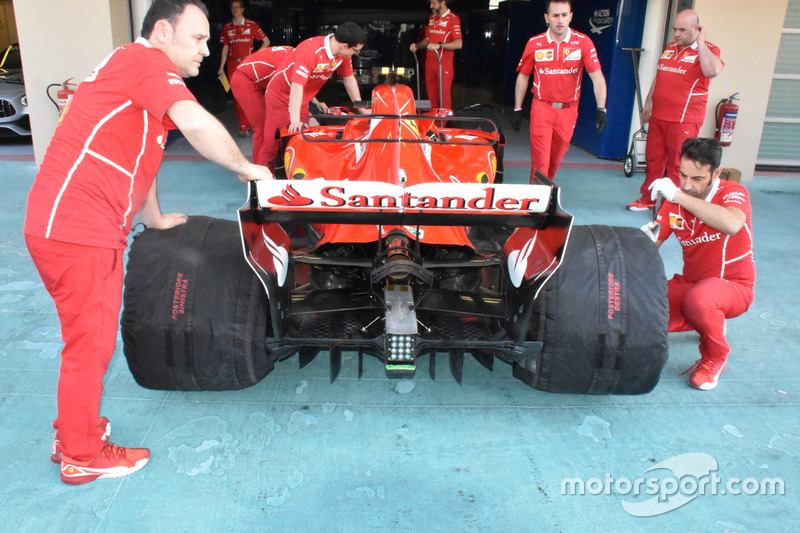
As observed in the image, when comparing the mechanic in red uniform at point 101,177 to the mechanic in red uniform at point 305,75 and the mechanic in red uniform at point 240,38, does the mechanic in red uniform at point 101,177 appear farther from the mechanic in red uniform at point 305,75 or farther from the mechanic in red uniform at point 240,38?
the mechanic in red uniform at point 240,38

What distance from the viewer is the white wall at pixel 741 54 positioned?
7766 millimetres

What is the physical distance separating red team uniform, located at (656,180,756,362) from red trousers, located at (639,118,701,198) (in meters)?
3.09

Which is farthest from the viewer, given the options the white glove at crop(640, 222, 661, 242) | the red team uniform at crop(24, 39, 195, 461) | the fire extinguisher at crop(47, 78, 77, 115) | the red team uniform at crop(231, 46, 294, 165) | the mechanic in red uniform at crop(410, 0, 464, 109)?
the mechanic in red uniform at crop(410, 0, 464, 109)

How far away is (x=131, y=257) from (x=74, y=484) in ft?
3.13

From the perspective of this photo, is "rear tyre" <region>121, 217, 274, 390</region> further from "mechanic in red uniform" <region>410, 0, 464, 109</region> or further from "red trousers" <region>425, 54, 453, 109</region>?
"red trousers" <region>425, 54, 453, 109</region>

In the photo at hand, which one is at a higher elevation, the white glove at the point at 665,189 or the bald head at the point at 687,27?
the bald head at the point at 687,27

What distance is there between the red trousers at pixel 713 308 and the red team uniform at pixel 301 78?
3.70 m

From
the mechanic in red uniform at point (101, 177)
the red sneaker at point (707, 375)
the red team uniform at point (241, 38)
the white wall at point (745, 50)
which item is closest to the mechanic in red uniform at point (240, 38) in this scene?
the red team uniform at point (241, 38)

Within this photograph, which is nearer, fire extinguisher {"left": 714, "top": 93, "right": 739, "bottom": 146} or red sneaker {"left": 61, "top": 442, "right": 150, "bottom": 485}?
red sneaker {"left": 61, "top": 442, "right": 150, "bottom": 485}

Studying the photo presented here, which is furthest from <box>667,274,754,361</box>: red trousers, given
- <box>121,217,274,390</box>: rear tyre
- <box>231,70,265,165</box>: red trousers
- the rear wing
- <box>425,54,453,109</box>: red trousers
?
<box>425,54,453,109</box>: red trousers

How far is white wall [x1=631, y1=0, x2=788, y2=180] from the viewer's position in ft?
25.5

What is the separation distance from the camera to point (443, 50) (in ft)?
34.1

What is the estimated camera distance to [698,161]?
11.0 feet

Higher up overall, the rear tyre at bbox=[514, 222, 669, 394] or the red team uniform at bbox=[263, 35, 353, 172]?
the red team uniform at bbox=[263, 35, 353, 172]
